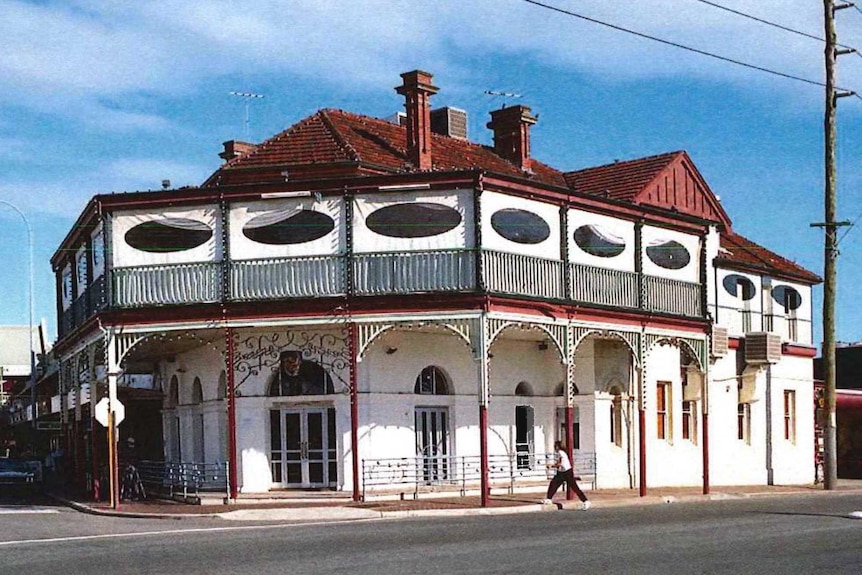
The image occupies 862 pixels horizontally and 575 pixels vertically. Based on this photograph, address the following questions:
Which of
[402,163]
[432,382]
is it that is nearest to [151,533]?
[432,382]

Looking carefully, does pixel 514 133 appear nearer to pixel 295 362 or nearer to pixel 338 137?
pixel 338 137

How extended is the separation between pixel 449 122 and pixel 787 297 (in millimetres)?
11981

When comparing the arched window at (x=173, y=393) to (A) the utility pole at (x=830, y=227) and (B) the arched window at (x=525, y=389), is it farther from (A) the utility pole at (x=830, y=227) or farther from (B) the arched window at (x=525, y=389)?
(A) the utility pole at (x=830, y=227)

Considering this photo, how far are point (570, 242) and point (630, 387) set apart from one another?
603cm

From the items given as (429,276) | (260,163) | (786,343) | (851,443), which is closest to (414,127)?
(260,163)

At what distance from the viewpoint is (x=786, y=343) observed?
39375 millimetres

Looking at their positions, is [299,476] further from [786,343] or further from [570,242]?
[786,343]

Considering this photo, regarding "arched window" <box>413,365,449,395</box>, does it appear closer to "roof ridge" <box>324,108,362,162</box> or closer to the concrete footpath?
the concrete footpath

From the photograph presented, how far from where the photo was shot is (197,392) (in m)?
32.6

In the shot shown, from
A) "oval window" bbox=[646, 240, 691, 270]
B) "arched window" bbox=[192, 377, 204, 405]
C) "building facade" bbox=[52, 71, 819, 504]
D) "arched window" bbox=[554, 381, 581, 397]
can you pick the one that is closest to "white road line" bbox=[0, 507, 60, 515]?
"building facade" bbox=[52, 71, 819, 504]

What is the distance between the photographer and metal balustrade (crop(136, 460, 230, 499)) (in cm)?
2902

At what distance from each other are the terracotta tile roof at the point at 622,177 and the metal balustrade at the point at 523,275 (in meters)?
7.99

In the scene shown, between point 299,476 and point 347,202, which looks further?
point 299,476

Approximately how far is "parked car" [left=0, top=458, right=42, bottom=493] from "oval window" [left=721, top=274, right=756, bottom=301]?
70.6 feet
